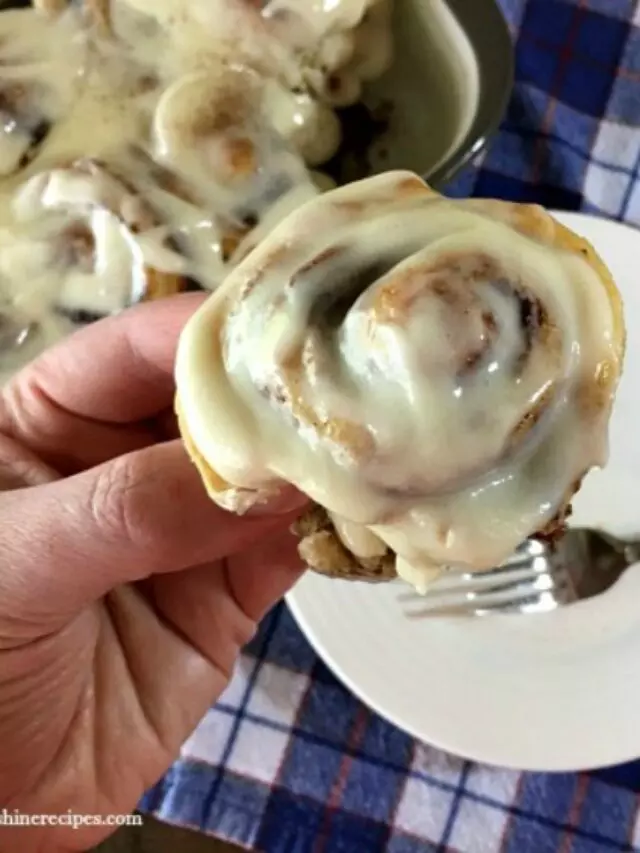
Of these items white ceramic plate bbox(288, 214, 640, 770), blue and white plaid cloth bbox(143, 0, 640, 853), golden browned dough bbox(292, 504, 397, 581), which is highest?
golden browned dough bbox(292, 504, 397, 581)

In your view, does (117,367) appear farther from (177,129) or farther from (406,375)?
(406,375)

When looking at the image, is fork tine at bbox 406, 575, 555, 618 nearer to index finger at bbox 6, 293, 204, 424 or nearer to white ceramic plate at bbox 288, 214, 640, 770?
white ceramic plate at bbox 288, 214, 640, 770

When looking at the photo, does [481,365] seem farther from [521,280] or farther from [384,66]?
[384,66]

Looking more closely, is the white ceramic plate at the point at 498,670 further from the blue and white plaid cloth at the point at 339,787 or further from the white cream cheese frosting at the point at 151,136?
the white cream cheese frosting at the point at 151,136

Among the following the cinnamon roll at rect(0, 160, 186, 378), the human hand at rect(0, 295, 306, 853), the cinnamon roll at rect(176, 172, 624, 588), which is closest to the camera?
the cinnamon roll at rect(176, 172, 624, 588)

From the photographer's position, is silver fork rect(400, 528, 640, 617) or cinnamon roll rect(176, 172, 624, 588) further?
silver fork rect(400, 528, 640, 617)

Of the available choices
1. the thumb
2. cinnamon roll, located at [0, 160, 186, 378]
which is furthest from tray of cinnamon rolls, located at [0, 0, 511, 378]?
the thumb

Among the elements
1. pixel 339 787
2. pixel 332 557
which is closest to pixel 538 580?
pixel 339 787

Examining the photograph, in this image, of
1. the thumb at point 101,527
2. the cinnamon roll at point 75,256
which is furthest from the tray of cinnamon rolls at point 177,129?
the thumb at point 101,527
